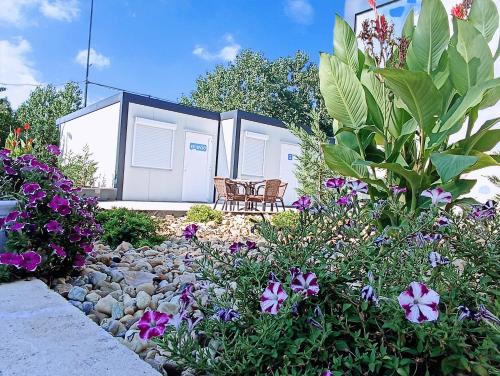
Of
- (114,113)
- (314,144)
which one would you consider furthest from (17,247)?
(114,113)

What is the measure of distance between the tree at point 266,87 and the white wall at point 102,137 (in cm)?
1383

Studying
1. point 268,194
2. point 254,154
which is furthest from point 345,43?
point 254,154

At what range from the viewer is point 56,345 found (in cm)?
112

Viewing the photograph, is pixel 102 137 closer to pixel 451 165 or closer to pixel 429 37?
pixel 429 37

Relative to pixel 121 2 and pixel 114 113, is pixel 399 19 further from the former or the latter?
pixel 121 2

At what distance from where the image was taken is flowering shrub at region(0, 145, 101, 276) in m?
1.83

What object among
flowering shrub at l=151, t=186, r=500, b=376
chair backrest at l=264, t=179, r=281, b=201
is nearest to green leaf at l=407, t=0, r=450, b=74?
flowering shrub at l=151, t=186, r=500, b=376

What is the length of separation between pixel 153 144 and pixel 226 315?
32.9ft

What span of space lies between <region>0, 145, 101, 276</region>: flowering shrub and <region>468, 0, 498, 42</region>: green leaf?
255 centimetres

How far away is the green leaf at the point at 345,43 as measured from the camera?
7.79ft

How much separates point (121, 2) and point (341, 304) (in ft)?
72.8

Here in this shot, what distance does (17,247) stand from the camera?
1.86 meters

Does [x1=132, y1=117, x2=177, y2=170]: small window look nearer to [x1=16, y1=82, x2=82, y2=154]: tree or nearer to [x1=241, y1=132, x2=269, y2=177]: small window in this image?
[x1=241, y1=132, x2=269, y2=177]: small window

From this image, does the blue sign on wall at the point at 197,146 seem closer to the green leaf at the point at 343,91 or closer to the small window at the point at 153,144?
the small window at the point at 153,144
